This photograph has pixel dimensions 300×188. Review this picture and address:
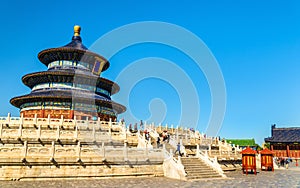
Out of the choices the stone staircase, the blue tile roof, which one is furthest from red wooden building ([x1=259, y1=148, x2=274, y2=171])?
the blue tile roof

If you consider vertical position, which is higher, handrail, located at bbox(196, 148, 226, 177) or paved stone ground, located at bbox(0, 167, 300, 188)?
handrail, located at bbox(196, 148, 226, 177)

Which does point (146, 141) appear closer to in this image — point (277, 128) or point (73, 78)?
point (73, 78)

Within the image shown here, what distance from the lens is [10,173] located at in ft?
55.0

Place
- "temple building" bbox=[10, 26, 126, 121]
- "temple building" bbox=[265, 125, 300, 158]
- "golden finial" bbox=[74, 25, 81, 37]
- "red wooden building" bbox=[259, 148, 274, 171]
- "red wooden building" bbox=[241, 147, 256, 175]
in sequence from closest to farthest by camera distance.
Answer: "red wooden building" bbox=[241, 147, 256, 175], "red wooden building" bbox=[259, 148, 274, 171], "temple building" bbox=[10, 26, 126, 121], "golden finial" bbox=[74, 25, 81, 37], "temple building" bbox=[265, 125, 300, 158]

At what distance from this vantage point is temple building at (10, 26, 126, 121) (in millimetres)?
35250

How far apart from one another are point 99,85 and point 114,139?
18.9 metres

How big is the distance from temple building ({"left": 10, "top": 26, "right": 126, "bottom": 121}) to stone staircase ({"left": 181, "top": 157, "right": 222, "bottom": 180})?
18.4 meters

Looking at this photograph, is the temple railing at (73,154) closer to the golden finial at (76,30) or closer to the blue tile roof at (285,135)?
the golden finial at (76,30)

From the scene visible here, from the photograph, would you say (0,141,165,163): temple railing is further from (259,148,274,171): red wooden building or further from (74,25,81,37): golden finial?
(74,25,81,37): golden finial

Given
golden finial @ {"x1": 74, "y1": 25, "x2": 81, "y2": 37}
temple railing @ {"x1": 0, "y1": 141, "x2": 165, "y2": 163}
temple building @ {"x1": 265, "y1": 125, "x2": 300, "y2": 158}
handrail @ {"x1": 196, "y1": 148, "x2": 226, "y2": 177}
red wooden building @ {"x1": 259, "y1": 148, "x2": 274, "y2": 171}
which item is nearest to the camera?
temple railing @ {"x1": 0, "y1": 141, "x2": 165, "y2": 163}

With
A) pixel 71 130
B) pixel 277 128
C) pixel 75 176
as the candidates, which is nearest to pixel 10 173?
pixel 75 176

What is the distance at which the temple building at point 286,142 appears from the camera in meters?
51.4

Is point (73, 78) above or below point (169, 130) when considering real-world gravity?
above

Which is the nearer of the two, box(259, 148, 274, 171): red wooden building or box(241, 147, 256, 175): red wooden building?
box(241, 147, 256, 175): red wooden building
